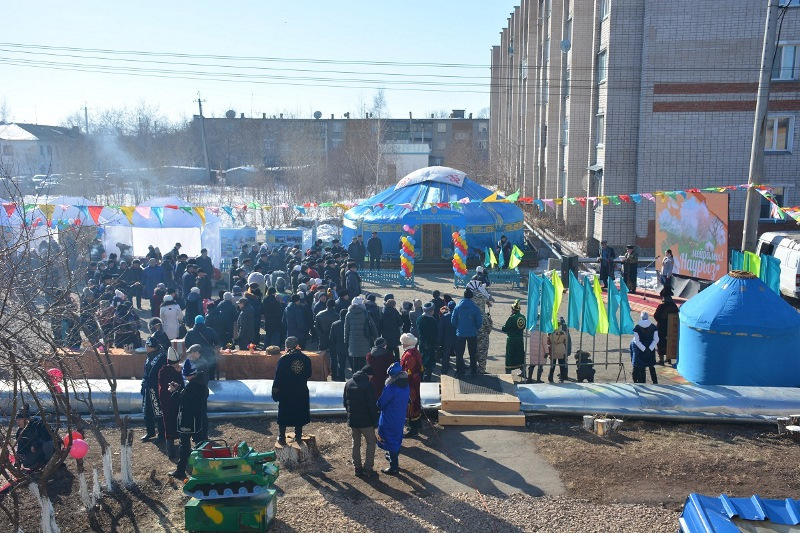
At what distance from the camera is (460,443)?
959 cm

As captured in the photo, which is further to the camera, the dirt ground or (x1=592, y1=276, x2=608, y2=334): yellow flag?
(x1=592, y1=276, x2=608, y2=334): yellow flag

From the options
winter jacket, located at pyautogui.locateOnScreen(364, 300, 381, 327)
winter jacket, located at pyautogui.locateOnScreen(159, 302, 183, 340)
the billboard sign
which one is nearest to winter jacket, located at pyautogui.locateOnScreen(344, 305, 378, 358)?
winter jacket, located at pyautogui.locateOnScreen(364, 300, 381, 327)

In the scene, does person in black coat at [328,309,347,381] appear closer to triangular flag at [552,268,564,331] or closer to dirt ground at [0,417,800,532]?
dirt ground at [0,417,800,532]

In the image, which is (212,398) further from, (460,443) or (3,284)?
(3,284)

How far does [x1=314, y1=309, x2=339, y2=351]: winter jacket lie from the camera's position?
41.5 feet

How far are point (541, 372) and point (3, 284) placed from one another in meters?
8.37

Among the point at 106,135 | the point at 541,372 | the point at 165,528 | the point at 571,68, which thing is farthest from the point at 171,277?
the point at 106,135

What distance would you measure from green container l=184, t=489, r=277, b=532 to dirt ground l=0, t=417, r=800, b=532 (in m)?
0.34

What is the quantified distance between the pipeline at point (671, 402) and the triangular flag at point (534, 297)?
1.69m

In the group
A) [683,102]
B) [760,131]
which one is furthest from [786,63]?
[760,131]

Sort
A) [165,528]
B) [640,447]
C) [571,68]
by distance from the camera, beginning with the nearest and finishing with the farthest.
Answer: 1. [165,528]
2. [640,447]
3. [571,68]

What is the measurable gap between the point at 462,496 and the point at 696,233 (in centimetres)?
1069

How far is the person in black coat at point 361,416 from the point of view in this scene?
8.55 m

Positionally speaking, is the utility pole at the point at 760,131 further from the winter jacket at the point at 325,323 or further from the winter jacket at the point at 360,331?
the winter jacket at the point at 325,323
